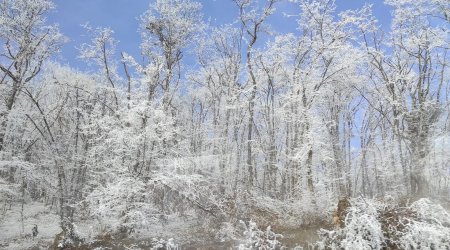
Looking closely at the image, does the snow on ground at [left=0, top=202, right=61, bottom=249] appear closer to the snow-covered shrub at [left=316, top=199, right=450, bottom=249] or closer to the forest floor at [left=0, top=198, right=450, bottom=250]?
the forest floor at [left=0, top=198, right=450, bottom=250]

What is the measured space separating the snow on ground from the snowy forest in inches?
3.9

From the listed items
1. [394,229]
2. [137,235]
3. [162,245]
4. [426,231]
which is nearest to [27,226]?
[137,235]

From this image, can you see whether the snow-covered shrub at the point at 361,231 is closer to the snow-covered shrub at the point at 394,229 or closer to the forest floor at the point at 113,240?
the snow-covered shrub at the point at 394,229

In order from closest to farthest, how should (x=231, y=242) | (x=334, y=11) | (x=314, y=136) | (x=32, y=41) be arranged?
(x=231, y=242), (x=314, y=136), (x=32, y=41), (x=334, y=11)

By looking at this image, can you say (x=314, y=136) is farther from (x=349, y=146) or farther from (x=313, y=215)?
(x=349, y=146)

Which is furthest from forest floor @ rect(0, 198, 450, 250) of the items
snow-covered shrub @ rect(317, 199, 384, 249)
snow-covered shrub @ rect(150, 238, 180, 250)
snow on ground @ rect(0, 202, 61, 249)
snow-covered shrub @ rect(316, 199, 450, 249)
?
snow-covered shrub @ rect(316, 199, 450, 249)

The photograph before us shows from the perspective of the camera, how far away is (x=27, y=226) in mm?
19812

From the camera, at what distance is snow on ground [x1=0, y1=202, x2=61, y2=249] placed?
16.9 metres

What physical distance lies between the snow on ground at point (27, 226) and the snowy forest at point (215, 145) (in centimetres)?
10

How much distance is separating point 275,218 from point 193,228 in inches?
144

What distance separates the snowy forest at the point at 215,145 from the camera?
14.8 metres

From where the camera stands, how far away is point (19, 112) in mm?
17062

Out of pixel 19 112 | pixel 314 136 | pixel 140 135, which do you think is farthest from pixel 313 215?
pixel 19 112

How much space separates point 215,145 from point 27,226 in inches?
489
